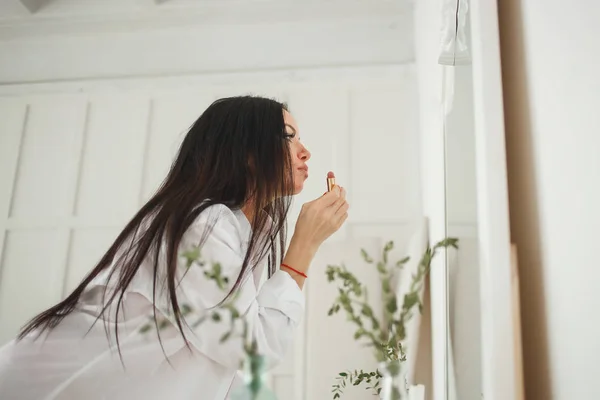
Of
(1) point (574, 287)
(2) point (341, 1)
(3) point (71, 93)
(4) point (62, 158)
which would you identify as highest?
(2) point (341, 1)

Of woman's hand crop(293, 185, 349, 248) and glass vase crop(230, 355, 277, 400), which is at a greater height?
woman's hand crop(293, 185, 349, 248)

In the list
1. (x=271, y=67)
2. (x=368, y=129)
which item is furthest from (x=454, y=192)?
(x=271, y=67)

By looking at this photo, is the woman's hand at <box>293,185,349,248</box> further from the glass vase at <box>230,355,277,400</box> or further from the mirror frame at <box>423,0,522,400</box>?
the glass vase at <box>230,355,277,400</box>

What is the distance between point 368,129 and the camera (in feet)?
6.80

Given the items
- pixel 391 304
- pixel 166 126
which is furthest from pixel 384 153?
pixel 391 304

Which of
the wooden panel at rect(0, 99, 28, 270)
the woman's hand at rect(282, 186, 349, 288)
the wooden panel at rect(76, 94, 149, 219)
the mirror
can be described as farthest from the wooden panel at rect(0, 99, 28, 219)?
the mirror

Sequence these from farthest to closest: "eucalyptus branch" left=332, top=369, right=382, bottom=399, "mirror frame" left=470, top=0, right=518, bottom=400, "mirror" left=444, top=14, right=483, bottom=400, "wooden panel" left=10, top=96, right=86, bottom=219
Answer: "wooden panel" left=10, top=96, right=86, bottom=219
"eucalyptus branch" left=332, top=369, right=382, bottom=399
"mirror" left=444, top=14, right=483, bottom=400
"mirror frame" left=470, top=0, right=518, bottom=400

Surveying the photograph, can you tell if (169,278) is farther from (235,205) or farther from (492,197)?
(492,197)

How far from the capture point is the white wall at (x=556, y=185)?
45 cm

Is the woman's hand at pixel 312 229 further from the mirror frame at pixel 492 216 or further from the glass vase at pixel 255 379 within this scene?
the glass vase at pixel 255 379

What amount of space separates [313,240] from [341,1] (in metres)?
1.64

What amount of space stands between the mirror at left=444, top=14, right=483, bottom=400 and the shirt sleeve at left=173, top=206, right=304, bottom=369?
25 cm

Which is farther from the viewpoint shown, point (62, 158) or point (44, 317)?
point (62, 158)

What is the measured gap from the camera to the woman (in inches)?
28.6
